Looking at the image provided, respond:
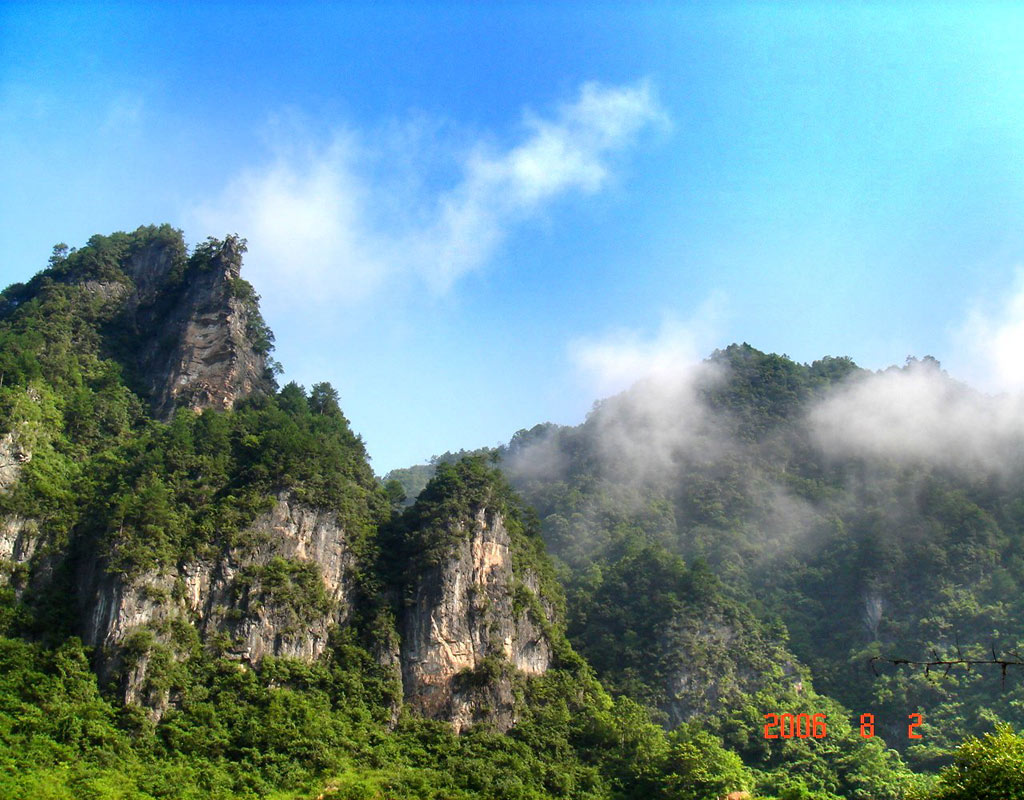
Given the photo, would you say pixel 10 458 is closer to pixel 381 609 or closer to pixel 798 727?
pixel 381 609

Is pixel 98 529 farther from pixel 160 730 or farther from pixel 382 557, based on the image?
pixel 382 557

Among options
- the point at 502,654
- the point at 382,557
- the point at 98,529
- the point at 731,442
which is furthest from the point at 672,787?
the point at 731,442

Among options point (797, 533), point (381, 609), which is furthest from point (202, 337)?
point (797, 533)

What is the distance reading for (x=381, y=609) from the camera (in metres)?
52.3

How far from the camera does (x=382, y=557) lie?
55625 millimetres

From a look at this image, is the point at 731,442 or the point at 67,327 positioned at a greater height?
the point at 731,442

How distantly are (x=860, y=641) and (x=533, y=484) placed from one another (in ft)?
132

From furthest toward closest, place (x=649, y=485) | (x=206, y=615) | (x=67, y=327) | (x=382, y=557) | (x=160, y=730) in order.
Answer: (x=649, y=485) < (x=67, y=327) < (x=382, y=557) < (x=206, y=615) < (x=160, y=730)

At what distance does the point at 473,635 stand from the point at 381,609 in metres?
5.47

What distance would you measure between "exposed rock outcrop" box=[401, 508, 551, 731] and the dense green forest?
0.51m

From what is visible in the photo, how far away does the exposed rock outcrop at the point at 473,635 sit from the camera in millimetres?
49719

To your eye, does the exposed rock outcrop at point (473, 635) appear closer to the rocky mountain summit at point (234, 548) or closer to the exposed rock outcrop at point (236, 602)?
the rocky mountain summit at point (234, 548)

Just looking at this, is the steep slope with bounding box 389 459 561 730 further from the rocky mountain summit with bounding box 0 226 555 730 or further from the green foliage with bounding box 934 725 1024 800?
the green foliage with bounding box 934 725 1024 800

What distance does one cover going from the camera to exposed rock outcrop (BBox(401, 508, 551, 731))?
49719 millimetres
